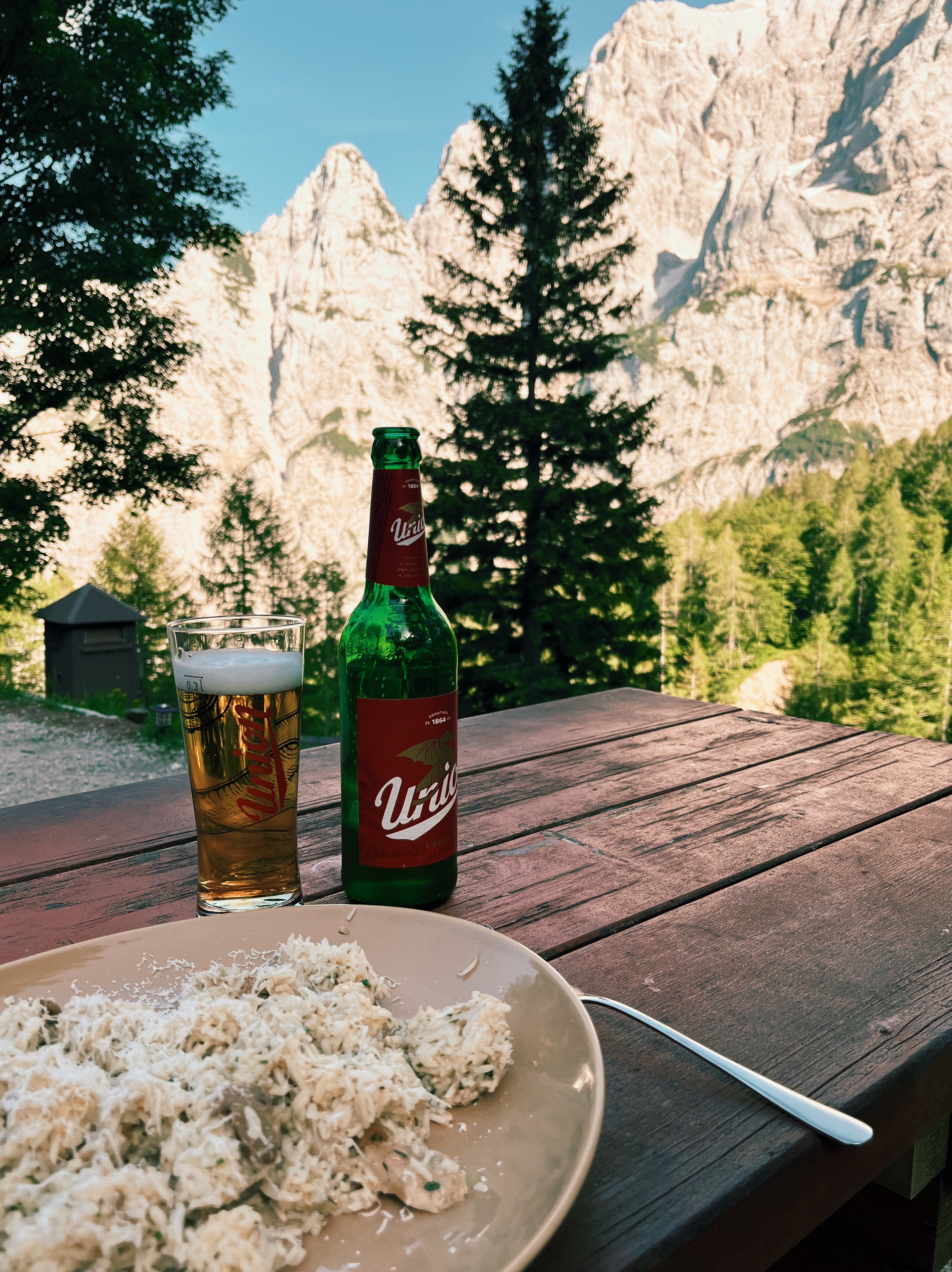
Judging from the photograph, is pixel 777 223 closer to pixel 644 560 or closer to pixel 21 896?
pixel 644 560

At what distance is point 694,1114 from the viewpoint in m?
0.62

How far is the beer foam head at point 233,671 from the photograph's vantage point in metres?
0.87

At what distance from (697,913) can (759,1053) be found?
27 centimetres

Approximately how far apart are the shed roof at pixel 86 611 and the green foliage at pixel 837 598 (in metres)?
23.1

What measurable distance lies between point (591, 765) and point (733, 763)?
268 millimetres

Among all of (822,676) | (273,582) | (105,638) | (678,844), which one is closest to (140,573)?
(273,582)

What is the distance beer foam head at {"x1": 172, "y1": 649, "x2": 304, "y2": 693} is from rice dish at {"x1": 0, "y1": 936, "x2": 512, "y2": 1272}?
0.33 metres

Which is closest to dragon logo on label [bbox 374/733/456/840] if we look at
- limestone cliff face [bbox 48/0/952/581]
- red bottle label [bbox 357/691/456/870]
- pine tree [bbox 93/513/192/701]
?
red bottle label [bbox 357/691/456/870]

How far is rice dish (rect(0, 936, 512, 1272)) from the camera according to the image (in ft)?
1.32

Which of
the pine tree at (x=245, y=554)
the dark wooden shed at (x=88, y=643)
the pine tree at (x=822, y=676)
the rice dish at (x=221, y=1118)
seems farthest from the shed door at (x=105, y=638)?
the pine tree at (x=822, y=676)

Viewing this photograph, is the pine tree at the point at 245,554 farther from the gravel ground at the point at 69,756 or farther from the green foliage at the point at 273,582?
the gravel ground at the point at 69,756

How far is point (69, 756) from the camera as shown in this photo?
10.7 m

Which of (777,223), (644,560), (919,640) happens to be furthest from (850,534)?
(777,223)

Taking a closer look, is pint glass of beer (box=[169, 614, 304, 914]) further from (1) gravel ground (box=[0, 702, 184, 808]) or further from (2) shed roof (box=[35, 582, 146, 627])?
(2) shed roof (box=[35, 582, 146, 627])
